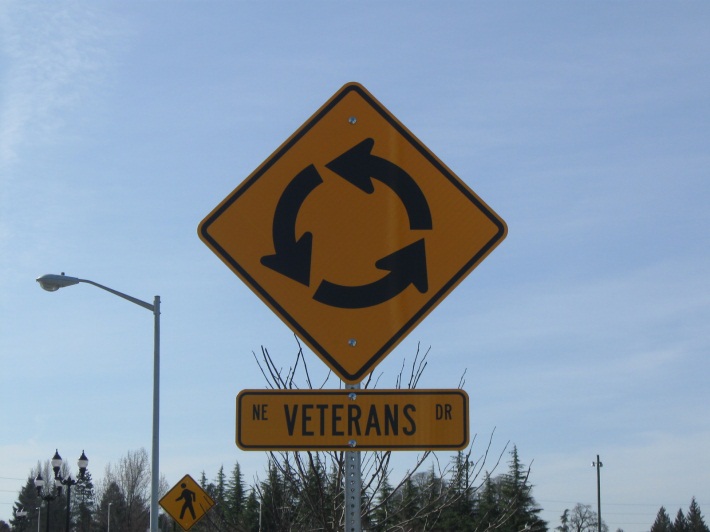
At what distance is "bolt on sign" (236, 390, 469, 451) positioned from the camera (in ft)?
12.7

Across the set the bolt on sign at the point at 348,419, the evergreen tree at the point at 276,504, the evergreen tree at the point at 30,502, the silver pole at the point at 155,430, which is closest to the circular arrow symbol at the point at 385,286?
the bolt on sign at the point at 348,419

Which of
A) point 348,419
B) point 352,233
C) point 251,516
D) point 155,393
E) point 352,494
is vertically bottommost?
point 352,494

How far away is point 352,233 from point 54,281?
1553 cm

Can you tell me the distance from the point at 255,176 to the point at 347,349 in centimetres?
78

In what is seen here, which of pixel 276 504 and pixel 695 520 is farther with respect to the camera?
pixel 695 520

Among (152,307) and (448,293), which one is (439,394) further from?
(152,307)

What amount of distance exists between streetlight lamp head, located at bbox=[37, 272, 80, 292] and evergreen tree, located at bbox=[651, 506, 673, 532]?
87179mm

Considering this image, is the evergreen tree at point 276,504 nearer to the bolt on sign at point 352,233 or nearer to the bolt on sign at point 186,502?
the bolt on sign at point 352,233

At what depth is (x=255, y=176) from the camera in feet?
13.8

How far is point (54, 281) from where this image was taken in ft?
61.4

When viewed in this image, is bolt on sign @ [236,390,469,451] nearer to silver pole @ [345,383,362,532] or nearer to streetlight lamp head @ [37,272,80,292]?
silver pole @ [345,383,362,532]

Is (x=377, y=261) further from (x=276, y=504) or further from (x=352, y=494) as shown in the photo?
(x=276, y=504)

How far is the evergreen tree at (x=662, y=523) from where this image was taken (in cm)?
9731

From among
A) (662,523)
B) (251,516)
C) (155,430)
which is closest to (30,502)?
(662,523)
